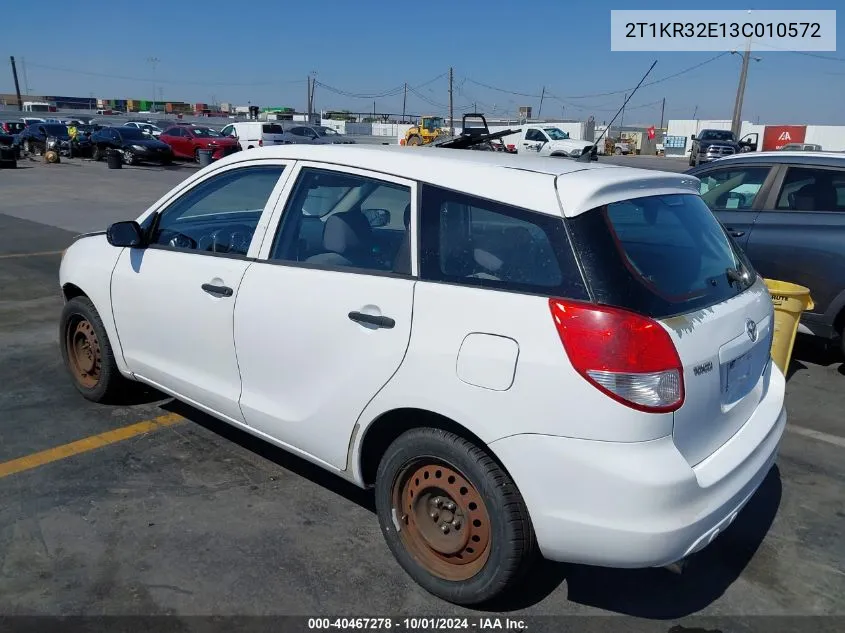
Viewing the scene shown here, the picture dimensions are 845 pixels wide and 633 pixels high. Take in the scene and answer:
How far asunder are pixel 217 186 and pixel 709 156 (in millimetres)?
37202

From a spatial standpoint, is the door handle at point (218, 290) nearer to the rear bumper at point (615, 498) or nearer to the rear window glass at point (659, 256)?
the rear bumper at point (615, 498)

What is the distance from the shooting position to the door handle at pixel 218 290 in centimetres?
329

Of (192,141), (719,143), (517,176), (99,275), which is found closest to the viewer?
(517,176)

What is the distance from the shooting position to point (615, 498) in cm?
223

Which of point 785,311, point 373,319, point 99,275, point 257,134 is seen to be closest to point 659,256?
point 373,319

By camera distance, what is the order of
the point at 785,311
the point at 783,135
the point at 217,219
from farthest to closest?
the point at 783,135 → the point at 785,311 → the point at 217,219

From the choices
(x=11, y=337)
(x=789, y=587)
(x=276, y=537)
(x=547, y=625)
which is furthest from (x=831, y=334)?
(x=11, y=337)

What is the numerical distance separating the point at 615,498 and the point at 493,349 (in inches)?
24.5

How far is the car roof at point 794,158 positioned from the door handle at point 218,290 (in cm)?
481

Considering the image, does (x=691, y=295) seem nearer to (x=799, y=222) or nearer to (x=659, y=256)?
(x=659, y=256)

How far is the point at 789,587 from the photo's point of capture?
290 centimetres

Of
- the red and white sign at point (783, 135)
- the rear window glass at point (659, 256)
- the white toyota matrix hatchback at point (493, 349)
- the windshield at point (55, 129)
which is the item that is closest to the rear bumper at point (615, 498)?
the white toyota matrix hatchback at point (493, 349)

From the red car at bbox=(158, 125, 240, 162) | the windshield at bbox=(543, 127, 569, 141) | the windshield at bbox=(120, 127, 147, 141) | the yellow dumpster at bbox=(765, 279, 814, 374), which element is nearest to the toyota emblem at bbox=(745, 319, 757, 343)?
the yellow dumpster at bbox=(765, 279, 814, 374)

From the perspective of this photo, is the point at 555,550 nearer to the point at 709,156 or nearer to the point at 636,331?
the point at 636,331
